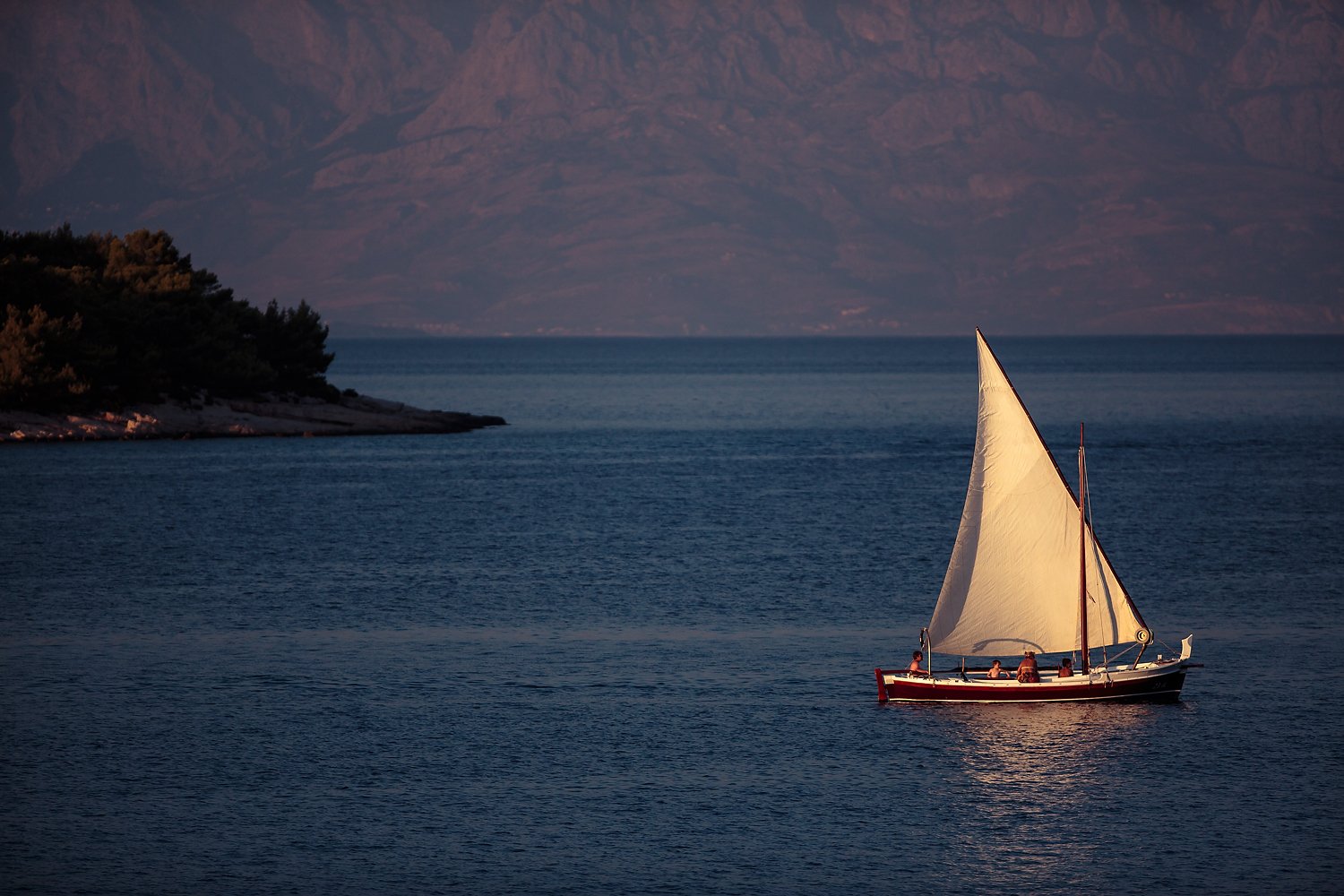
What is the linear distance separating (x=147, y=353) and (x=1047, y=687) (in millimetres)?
109879

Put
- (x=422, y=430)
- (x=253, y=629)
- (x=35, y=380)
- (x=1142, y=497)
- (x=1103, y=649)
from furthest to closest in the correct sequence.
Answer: (x=422, y=430)
(x=35, y=380)
(x=1142, y=497)
(x=253, y=629)
(x=1103, y=649)

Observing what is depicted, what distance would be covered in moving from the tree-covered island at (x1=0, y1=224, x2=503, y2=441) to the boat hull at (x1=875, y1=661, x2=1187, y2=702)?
4031 inches

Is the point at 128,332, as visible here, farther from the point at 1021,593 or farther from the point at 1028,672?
the point at 1028,672

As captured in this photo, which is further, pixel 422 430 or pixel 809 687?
pixel 422 430

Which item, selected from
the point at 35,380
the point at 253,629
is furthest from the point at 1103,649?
the point at 35,380

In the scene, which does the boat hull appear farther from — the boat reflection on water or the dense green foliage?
the dense green foliage

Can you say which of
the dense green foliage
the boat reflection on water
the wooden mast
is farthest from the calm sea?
the dense green foliage

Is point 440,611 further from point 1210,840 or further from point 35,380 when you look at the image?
point 35,380

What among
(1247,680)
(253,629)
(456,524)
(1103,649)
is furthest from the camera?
(456,524)

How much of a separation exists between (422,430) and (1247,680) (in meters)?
116

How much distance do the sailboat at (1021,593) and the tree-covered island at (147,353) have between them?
337 feet

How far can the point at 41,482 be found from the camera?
108m

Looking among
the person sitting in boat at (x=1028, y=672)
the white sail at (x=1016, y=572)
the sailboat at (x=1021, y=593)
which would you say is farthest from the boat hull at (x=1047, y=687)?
the white sail at (x=1016, y=572)

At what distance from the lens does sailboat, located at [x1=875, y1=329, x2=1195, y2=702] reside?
4569 cm
